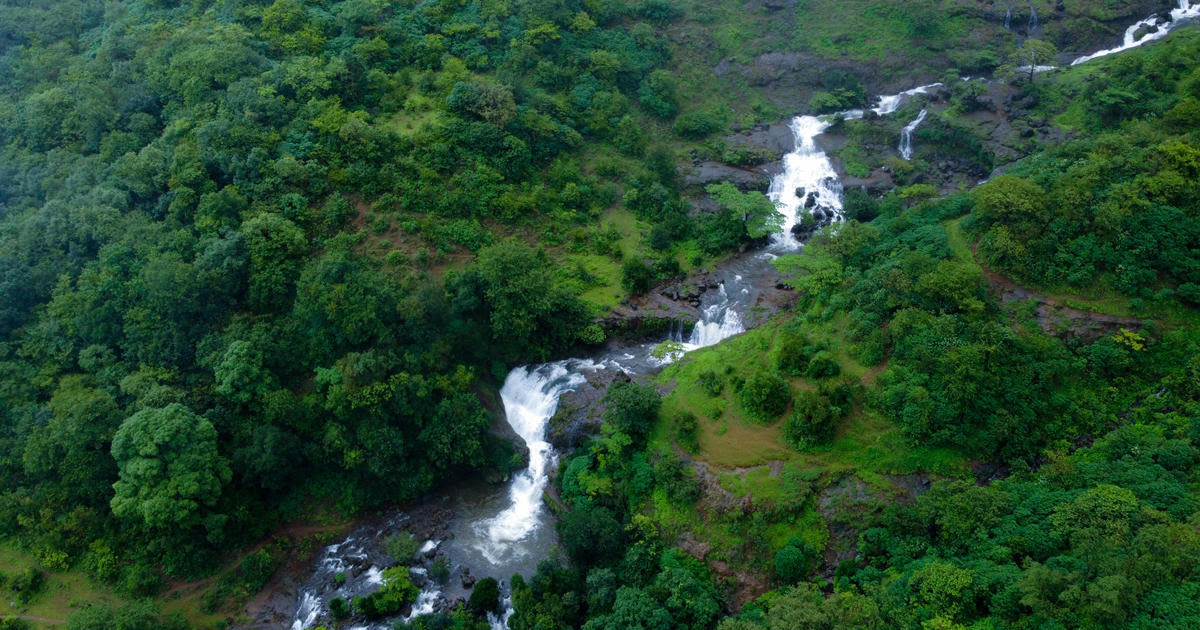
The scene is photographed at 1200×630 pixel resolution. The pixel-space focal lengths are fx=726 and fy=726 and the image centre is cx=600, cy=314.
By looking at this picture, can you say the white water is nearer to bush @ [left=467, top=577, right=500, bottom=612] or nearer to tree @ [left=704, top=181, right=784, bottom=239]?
tree @ [left=704, top=181, right=784, bottom=239]

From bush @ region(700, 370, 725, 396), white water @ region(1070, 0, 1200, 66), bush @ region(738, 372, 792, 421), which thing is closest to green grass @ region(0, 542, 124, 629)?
bush @ region(700, 370, 725, 396)

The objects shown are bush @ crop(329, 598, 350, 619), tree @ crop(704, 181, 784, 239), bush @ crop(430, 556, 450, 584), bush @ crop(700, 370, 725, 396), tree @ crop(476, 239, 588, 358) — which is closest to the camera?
bush @ crop(329, 598, 350, 619)

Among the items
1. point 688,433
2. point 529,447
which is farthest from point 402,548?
point 688,433

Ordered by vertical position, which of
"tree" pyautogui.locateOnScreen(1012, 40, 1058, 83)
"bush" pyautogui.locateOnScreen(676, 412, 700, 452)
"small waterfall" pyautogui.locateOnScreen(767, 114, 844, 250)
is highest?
"tree" pyautogui.locateOnScreen(1012, 40, 1058, 83)

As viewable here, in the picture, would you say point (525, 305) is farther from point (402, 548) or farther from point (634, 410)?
point (402, 548)

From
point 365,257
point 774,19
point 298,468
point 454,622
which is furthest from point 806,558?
point 774,19

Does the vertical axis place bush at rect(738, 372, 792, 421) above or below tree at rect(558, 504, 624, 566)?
above
